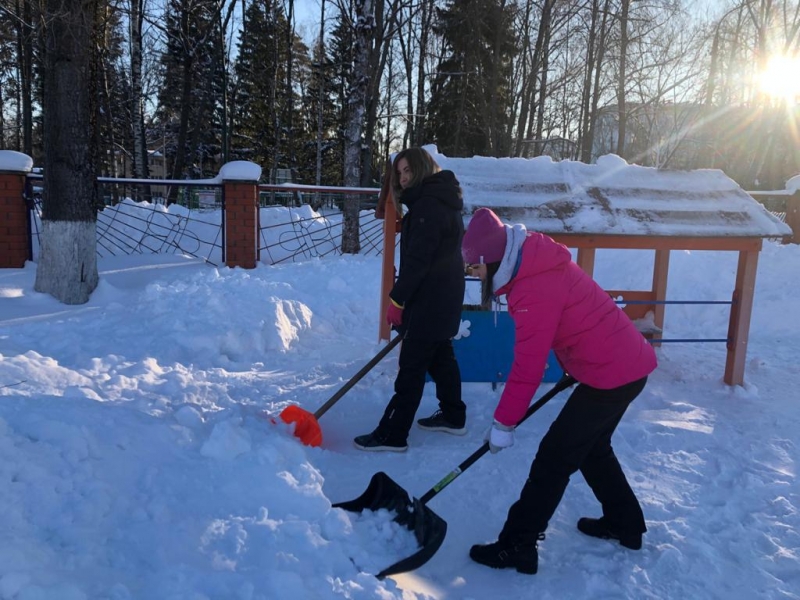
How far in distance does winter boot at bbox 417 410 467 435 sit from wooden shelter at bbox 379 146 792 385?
1638 millimetres

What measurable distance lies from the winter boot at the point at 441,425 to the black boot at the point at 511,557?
1.36m

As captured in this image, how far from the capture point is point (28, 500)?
7.24 feet

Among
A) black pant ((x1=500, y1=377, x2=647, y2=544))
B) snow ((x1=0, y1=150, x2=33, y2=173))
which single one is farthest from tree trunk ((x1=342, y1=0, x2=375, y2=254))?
black pant ((x1=500, y1=377, x2=647, y2=544))

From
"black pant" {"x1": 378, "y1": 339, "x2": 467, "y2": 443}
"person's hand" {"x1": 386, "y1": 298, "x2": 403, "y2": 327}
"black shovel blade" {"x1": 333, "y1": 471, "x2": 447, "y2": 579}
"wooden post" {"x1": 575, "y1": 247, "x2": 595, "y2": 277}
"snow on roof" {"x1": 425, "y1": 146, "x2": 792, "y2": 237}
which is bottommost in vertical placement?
"black shovel blade" {"x1": 333, "y1": 471, "x2": 447, "y2": 579}

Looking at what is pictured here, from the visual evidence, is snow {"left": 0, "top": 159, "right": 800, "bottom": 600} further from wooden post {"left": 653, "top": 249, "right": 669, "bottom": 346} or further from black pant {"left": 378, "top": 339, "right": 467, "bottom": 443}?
wooden post {"left": 653, "top": 249, "right": 669, "bottom": 346}

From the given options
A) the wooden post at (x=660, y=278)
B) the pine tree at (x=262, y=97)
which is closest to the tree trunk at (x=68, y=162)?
the wooden post at (x=660, y=278)

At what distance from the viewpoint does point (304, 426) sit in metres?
3.53

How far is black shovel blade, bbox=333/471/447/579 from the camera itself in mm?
2430

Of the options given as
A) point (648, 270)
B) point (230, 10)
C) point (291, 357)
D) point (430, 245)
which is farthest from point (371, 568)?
point (230, 10)

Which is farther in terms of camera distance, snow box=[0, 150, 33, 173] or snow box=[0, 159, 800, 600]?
snow box=[0, 150, 33, 173]

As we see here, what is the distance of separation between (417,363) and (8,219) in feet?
24.1

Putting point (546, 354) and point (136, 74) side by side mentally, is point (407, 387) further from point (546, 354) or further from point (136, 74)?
point (136, 74)

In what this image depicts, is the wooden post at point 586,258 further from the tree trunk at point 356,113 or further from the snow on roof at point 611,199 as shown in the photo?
the tree trunk at point 356,113

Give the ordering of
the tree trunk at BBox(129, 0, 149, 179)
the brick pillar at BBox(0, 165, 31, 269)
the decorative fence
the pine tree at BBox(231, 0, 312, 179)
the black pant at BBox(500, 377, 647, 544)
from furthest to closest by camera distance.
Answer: the pine tree at BBox(231, 0, 312, 179) < the tree trunk at BBox(129, 0, 149, 179) < the decorative fence < the brick pillar at BBox(0, 165, 31, 269) < the black pant at BBox(500, 377, 647, 544)
